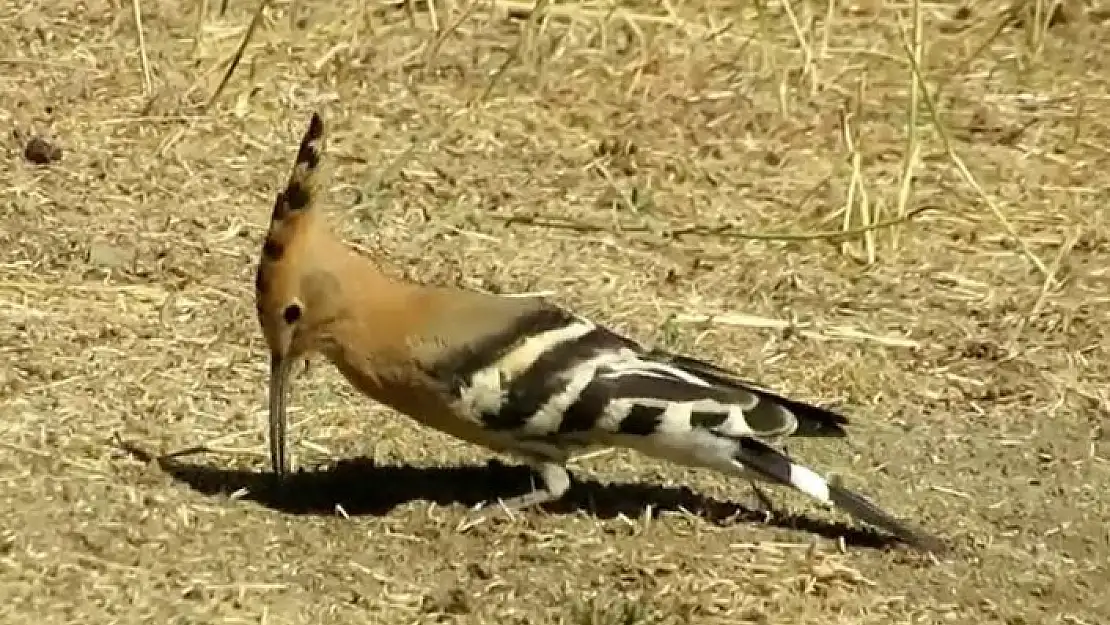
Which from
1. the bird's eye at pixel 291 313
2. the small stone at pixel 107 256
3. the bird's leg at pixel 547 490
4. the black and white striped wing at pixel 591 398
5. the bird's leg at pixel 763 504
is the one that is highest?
the bird's eye at pixel 291 313

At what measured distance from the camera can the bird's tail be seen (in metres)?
4.29

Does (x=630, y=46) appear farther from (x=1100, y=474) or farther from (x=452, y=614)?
(x=452, y=614)

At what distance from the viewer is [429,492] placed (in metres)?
4.42

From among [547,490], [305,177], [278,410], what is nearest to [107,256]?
[278,410]

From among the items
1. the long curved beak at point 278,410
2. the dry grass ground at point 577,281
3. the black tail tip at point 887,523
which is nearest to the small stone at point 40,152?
the dry grass ground at point 577,281

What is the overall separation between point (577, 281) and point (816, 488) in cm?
154

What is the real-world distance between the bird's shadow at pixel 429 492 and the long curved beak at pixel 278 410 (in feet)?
0.16

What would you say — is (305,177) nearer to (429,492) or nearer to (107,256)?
(429,492)

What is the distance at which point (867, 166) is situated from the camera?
264 inches

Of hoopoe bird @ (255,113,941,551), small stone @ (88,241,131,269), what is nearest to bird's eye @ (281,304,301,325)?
hoopoe bird @ (255,113,941,551)

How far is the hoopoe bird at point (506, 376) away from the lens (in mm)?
4227

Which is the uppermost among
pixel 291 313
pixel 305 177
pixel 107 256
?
pixel 305 177

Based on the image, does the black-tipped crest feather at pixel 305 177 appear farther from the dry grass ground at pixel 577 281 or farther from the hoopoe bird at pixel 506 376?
the dry grass ground at pixel 577 281

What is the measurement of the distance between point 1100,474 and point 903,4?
353cm
